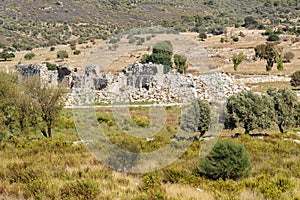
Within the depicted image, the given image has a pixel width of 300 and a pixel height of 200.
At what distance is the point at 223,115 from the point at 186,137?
3.76 meters

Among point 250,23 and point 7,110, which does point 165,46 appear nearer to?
point 7,110

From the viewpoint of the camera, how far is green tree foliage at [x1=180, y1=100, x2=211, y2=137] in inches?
611

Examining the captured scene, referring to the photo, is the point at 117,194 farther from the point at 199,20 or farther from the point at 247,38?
the point at 199,20

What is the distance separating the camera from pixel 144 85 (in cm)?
3372

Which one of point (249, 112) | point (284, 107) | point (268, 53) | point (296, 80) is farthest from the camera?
point (268, 53)

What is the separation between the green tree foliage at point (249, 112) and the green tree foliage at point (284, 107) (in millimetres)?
683

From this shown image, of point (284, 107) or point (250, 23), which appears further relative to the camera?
point (250, 23)

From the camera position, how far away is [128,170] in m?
10.8

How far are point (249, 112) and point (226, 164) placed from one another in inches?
360

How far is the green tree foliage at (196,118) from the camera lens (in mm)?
15508

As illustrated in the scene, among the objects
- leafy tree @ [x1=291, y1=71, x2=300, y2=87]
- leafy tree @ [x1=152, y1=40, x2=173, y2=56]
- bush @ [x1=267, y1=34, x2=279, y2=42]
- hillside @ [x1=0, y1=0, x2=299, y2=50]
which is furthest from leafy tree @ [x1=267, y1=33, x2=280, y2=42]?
leafy tree @ [x1=152, y1=40, x2=173, y2=56]

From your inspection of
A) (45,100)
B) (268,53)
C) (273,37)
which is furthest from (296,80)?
(273,37)

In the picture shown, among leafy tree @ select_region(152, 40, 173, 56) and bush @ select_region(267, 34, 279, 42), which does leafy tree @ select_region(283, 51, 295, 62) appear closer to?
bush @ select_region(267, 34, 279, 42)

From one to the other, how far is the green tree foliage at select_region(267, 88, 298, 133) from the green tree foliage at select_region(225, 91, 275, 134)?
683 mm
